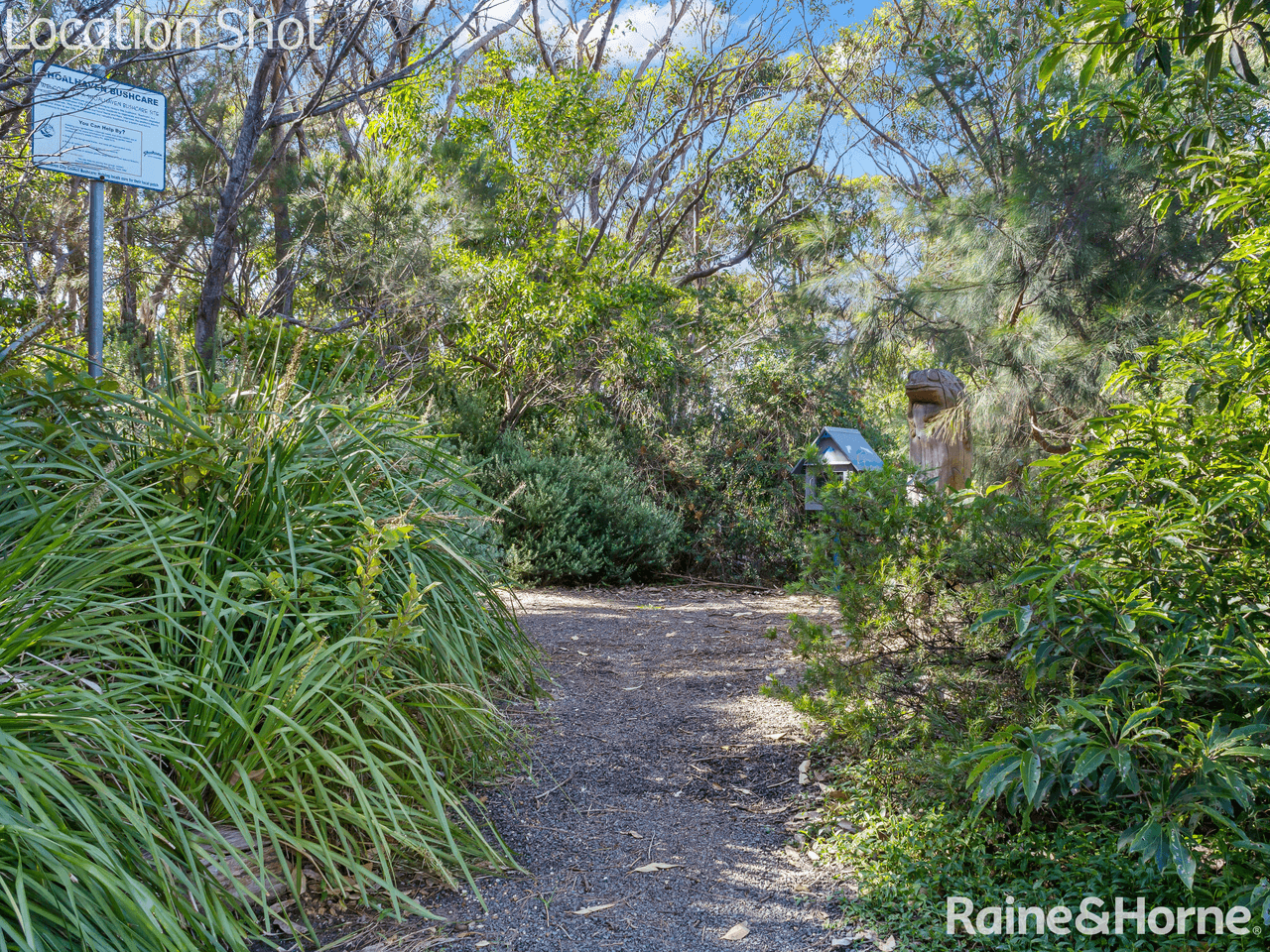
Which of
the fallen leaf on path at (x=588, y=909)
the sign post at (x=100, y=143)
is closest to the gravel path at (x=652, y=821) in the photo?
the fallen leaf on path at (x=588, y=909)

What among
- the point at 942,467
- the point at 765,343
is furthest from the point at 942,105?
the point at 942,467

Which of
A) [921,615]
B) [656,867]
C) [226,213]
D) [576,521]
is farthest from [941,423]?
[226,213]

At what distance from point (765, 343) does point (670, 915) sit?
27.6ft

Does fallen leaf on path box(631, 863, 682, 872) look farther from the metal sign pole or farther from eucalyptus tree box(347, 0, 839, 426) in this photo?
eucalyptus tree box(347, 0, 839, 426)

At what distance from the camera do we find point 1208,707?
217cm

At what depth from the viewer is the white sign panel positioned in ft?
10.6

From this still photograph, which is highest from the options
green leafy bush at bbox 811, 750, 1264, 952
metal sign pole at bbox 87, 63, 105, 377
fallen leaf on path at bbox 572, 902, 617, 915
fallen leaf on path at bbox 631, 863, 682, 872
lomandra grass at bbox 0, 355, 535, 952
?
metal sign pole at bbox 87, 63, 105, 377

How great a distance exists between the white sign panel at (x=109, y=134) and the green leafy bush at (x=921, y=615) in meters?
3.28

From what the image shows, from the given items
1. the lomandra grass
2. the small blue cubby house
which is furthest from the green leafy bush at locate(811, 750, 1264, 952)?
the small blue cubby house

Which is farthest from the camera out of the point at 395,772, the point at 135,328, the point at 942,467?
the point at 135,328

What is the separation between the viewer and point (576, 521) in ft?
25.0

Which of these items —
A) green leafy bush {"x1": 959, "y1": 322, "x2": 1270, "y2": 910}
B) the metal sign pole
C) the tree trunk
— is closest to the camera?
green leafy bush {"x1": 959, "y1": 322, "x2": 1270, "y2": 910}

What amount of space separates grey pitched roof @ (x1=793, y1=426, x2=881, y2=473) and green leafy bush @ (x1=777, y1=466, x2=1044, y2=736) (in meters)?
4.76

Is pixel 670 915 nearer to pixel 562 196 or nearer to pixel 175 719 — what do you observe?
pixel 175 719
